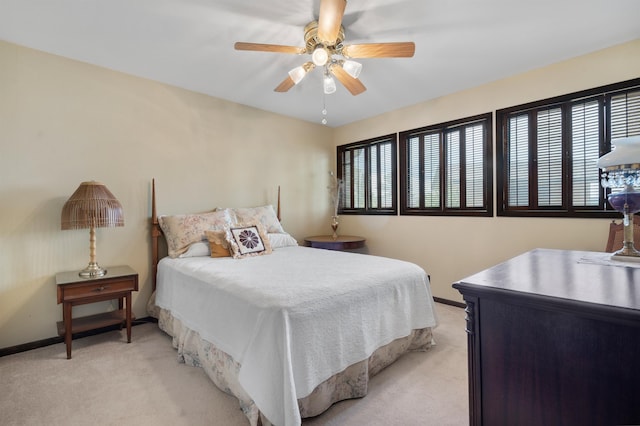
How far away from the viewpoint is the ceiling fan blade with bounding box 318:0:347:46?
162 cm

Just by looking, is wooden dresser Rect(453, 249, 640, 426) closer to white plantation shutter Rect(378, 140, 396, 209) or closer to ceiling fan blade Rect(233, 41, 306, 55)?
ceiling fan blade Rect(233, 41, 306, 55)

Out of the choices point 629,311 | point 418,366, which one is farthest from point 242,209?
point 629,311

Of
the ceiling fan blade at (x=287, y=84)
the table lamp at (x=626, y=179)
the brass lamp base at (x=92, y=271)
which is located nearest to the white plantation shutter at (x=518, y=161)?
the table lamp at (x=626, y=179)

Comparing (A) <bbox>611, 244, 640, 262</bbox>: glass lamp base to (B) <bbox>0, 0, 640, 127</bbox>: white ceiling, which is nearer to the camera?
(A) <bbox>611, 244, 640, 262</bbox>: glass lamp base

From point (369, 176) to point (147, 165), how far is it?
292cm

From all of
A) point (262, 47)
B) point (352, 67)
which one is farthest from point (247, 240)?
point (352, 67)

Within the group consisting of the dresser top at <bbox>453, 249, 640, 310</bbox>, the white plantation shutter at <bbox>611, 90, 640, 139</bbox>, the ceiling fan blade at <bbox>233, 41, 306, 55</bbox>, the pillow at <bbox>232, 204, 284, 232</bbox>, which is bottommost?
the dresser top at <bbox>453, 249, 640, 310</bbox>

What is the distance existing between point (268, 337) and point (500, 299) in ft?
3.42

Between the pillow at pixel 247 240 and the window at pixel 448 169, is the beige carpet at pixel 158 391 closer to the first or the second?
the pillow at pixel 247 240

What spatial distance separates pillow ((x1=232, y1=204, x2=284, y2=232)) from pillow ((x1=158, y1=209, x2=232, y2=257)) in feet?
1.19

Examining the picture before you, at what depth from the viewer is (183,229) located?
2.94m

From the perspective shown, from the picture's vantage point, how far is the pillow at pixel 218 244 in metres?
2.82

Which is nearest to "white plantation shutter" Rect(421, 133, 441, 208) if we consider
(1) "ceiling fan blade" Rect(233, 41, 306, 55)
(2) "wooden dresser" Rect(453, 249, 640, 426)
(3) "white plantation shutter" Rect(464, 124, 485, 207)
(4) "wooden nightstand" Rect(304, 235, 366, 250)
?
(3) "white plantation shutter" Rect(464, 124, 485, 207)

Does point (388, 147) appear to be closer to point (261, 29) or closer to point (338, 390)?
point (261, 29)
